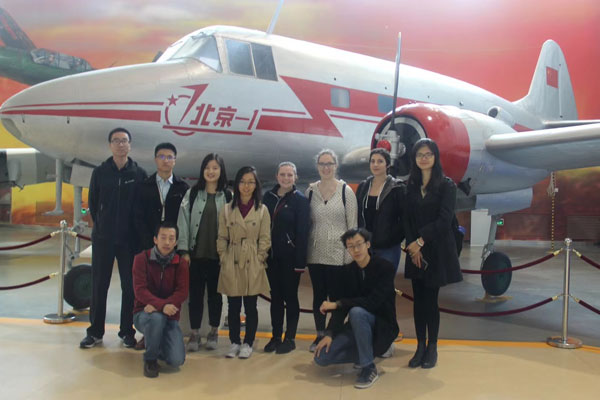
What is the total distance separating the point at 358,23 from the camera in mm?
15359

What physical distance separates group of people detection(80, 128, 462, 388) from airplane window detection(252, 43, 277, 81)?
2896 millimetres

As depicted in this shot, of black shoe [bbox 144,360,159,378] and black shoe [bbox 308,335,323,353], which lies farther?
black shoe [bbox 308,335,323,353]

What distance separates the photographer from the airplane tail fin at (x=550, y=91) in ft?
35.2

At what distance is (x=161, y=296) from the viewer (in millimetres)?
3820

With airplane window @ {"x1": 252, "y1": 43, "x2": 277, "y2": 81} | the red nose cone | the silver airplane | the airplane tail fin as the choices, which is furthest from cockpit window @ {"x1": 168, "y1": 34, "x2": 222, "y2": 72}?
the airplane tail fin

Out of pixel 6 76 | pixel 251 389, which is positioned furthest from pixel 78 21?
pixel 251 389

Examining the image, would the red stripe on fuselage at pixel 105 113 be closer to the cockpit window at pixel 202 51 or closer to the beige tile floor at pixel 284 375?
the cockpit window at pixel 202 51

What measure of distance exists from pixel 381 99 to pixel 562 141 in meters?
3.17

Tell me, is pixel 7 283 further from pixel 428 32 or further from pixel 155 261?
pixel 428 32

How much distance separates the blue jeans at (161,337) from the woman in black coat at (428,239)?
1.88 meters

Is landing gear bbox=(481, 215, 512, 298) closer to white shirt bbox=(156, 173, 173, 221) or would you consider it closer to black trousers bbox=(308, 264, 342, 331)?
black trousers bbox=(308, 264, 342, 331)

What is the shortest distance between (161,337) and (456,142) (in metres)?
3.89

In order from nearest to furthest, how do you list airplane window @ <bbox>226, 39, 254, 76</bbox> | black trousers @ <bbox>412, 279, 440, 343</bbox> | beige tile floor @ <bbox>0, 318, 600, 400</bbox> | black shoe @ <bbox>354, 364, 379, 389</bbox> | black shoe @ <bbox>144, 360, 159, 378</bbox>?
beige tile floor @ <bbox>0, 318, 600, 400</bbox> < black shoe @ <bbox>354, 364, 379, 389</bbox> < black shoe @ <bbox>144, 360, 159, 378</bbox> < black trousers @ <bbox>412, 279, 440, 343</bbox> < airplane window @ <bbox>226, 39, 254, 76</bbox>

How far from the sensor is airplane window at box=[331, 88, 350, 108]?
729cm
